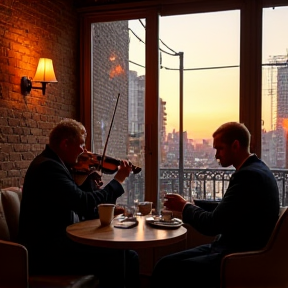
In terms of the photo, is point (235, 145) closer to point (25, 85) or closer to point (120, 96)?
point (25, 85)

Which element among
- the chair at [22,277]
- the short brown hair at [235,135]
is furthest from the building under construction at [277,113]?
the chair at [22,277]

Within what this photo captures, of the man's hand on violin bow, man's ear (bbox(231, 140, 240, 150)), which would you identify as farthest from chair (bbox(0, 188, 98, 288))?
man's ear (bbox(231, 140, 240, 150))

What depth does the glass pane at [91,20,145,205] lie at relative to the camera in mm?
3684

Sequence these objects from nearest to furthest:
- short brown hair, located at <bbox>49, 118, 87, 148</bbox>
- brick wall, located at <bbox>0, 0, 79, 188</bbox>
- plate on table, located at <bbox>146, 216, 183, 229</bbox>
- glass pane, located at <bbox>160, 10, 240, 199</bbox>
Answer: plate on table, located at <bbox>146, 216, 183, 229</bbox>
short brown hair, located at <bbox>49, 118, 87, 148</bbox>
brick wall, located at <bbox>0, 0, 79, 188</bbox>
glass pane, located at <bbox>160, 10, 240, 199</bbox>

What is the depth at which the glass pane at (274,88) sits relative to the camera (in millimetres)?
3285

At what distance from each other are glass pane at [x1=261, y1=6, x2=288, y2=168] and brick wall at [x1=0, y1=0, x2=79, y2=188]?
6.10 ft

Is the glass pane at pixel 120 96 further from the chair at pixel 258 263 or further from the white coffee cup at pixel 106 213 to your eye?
the chair at pixel 258 263

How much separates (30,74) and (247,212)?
2127mm

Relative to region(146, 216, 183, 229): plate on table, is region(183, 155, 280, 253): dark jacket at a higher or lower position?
higher

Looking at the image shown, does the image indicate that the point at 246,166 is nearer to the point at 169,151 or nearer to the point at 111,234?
the point at 111,234

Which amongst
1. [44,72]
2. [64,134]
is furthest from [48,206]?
[44,72]

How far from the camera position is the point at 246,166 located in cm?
195

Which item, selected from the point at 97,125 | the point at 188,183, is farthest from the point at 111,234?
the point at 97,125

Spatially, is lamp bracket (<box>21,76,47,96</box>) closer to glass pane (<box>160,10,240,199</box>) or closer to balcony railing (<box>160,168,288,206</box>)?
glass pane (<box>160,10,240,199</box>)
